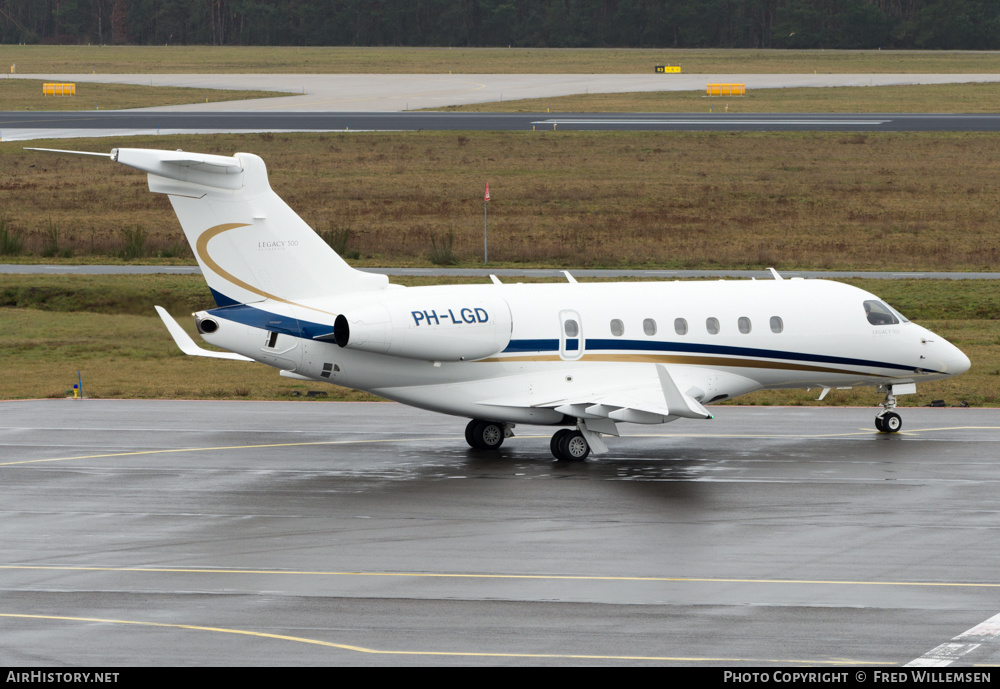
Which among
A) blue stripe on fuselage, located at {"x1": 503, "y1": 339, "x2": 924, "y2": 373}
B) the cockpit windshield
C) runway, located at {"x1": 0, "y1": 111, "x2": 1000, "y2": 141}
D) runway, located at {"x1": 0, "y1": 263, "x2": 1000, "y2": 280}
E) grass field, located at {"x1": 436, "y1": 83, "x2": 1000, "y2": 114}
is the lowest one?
blue stripe on fuselage, located at {"x1": 503, "y1": 339, "x2": 924, "y2": 373}

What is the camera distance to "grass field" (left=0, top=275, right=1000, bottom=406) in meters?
36.3

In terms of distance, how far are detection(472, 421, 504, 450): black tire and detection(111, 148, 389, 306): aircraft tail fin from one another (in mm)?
4606

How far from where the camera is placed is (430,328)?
2566 centimetres

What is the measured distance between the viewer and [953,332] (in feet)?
141

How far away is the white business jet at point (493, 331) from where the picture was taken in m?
25.6

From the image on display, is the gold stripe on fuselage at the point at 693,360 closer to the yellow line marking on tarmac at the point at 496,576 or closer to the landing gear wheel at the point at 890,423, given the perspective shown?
the landing gear wheel at the point at 890,423

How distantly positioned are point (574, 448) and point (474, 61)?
150486 mm

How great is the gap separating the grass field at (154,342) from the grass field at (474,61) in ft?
344

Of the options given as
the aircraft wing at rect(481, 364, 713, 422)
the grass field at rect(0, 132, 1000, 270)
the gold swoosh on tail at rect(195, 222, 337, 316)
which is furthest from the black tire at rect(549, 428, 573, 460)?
the grass field at rect(0, 132, 1000, 270)

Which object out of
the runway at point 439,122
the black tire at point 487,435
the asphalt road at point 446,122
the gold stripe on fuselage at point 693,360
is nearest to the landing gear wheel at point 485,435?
the black tire at point 487,435

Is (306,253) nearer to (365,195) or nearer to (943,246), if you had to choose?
(943,246)

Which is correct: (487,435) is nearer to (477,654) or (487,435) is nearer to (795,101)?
(477,654)

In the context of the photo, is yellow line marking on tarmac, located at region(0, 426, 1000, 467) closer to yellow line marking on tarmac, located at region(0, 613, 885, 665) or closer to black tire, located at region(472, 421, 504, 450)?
black tire, located at region(472, 421, 504, 450)

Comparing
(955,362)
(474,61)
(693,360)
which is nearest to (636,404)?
(693,360)
